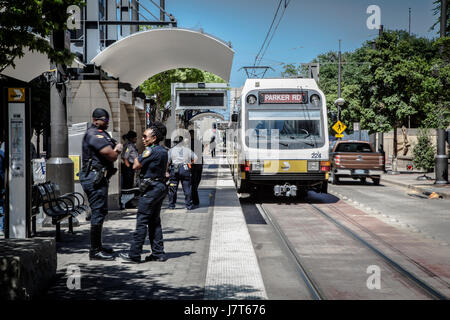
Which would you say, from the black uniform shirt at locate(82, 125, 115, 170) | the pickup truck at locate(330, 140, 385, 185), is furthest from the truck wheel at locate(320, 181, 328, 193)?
the black uniform shirt at locate(82, 125, 115, 170)

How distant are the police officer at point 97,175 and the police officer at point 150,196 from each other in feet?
1.17

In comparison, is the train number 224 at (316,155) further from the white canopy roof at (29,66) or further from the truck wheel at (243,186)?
the white canopy roof at (29,66)

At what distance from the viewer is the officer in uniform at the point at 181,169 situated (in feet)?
42.0

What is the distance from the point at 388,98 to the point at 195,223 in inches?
786

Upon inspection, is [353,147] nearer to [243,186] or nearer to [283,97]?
[283,97]

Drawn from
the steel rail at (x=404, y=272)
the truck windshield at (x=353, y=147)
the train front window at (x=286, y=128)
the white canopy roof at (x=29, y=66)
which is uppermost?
the white canopy roof at (x=29, y=66)

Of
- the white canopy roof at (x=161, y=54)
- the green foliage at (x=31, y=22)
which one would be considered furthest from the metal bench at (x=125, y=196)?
the green foliage at (x=31, y=22)

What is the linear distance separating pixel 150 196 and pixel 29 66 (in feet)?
23.9

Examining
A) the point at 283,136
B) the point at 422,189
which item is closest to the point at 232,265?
the point at 283,136

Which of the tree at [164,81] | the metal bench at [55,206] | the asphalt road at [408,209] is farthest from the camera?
the tree at [164,81]

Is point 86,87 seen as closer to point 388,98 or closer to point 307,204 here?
point 307,204

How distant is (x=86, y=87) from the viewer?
13078mm

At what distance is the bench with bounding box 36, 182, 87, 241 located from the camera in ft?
27.2
